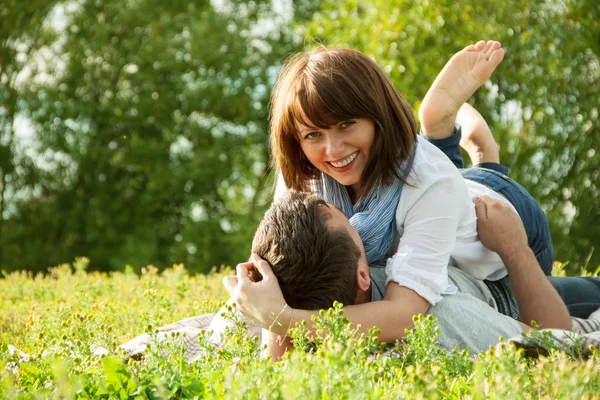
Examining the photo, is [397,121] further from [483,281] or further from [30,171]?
[30,171]

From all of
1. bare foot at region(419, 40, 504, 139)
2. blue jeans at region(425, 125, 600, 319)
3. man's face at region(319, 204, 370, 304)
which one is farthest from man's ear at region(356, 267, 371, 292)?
bare foot at region(419, 40, 504, 139)

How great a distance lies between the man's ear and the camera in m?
3.56

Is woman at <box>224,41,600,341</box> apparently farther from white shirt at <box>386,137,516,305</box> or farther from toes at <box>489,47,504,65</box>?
toes at <box>489,47,504,65</box>

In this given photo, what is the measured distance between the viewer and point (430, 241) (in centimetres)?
372

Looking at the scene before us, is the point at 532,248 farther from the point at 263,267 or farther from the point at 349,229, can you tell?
the point at 263,267

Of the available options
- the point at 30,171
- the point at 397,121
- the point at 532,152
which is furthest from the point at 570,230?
the point at 30,171

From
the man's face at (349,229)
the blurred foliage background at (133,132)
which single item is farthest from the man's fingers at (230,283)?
the blurred foliage background at (133,132)

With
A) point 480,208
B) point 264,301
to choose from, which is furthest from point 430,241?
point 264,301

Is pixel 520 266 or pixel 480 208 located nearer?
pixel 520 266

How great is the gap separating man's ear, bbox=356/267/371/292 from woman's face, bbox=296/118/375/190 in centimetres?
57

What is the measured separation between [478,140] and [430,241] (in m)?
1.93

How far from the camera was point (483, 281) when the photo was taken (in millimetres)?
4422

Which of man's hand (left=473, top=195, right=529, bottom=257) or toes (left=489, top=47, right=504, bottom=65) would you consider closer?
man's hand (left=473, top=195, right=529, bottom=257)

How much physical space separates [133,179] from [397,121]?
13.0 meters
